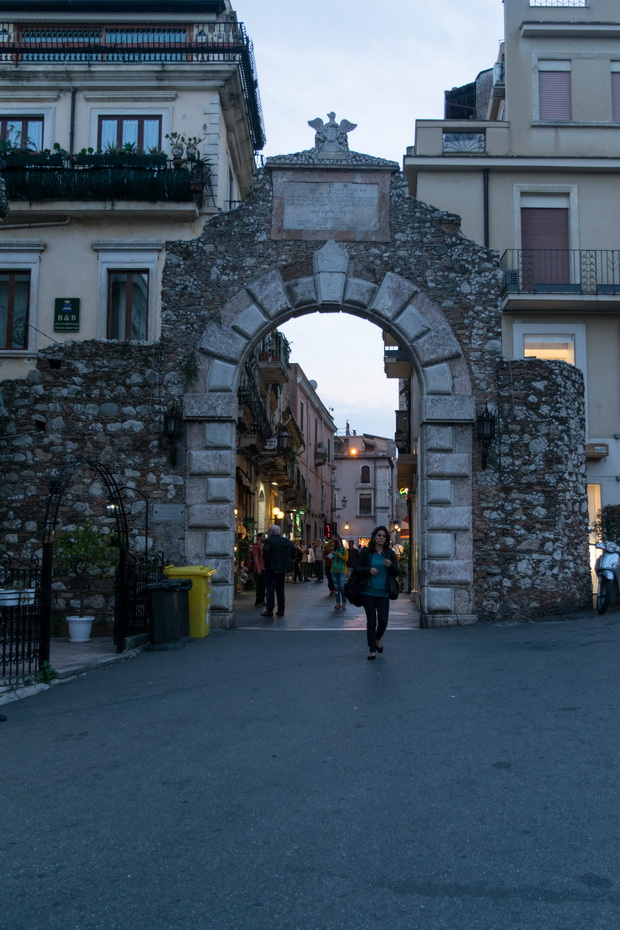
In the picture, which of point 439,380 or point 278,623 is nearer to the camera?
point 439,380

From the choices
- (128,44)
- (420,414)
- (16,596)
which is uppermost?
(128,44)

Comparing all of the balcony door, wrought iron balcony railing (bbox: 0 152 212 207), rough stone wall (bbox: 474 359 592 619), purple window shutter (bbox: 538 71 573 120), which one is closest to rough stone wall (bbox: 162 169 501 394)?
rough stone wall (bbox: 474 359 592 619)

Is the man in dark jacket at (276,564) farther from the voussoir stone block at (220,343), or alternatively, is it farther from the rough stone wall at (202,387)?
the voussoir stone block at (220,343)

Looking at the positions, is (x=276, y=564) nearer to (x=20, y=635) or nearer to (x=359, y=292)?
(x=359, y=292)

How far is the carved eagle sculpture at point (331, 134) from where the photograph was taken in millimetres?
14281

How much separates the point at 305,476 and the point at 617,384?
31.2 meters

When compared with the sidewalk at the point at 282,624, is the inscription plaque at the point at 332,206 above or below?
above

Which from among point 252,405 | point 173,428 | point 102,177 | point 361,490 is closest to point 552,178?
point 252,405

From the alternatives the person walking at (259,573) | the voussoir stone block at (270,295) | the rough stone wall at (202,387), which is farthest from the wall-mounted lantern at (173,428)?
the person walking at (259,573)

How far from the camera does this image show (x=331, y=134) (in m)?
14.3

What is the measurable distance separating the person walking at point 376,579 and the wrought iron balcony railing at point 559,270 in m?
13.8

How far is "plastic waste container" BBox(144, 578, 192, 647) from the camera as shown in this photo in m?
11.6

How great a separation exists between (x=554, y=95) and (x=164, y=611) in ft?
61.5

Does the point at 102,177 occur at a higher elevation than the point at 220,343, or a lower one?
higher
